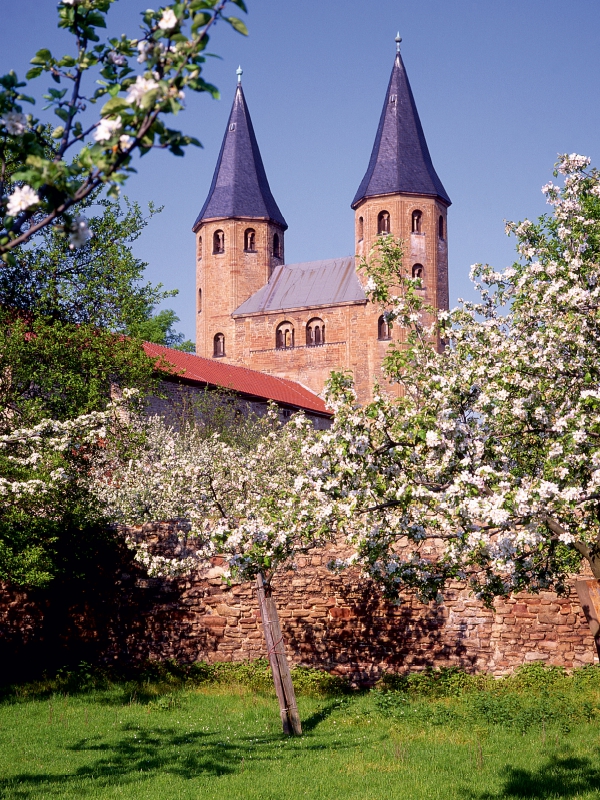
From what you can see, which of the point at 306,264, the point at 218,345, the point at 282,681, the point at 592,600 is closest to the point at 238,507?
the point at 282,681

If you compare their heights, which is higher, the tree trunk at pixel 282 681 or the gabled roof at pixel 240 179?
the gabled roof at pixel 240 179

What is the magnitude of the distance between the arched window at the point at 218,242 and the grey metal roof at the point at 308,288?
14.2 ft

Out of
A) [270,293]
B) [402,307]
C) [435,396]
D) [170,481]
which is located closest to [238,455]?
[170,481]

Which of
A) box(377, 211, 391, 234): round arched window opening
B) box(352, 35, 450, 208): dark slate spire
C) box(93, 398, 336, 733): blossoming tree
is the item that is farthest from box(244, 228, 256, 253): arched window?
box(93, 398, 336, 733): blossoming tree

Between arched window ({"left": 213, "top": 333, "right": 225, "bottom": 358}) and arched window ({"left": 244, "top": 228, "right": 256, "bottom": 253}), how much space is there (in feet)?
22.1

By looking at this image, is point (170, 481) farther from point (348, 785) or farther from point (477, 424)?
point (477, 424)

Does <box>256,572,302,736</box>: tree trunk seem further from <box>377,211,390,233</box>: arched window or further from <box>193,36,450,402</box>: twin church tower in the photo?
<box>377,211,390,233</box>: arched window

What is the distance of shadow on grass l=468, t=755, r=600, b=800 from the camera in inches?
306

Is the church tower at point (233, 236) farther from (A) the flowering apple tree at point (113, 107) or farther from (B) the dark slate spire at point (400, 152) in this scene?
(A) the flowering apple tree at point (113, 107)

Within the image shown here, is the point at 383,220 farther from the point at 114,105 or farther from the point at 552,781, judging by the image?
the point at 114,105

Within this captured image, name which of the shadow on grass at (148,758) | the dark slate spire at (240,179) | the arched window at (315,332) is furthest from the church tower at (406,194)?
the shadow on grass at (148,758)

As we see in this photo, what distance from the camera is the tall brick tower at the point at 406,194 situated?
55406 mm

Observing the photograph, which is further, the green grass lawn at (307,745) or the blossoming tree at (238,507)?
the green grass lawn at (307,745)

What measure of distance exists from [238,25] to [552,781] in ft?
24.9
